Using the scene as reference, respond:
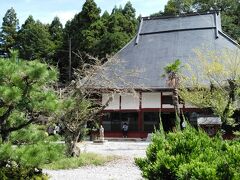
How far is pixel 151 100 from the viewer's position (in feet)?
88.8

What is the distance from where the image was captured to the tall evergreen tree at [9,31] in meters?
45.3

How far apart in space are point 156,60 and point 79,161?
55.2ft

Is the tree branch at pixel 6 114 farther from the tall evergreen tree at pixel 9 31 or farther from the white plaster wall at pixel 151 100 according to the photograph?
the tall evergreen tree at pixel 9 31

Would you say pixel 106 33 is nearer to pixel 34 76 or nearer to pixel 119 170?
pixel 119 170

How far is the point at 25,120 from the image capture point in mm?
5941

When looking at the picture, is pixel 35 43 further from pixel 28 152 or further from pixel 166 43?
pixel 28 152

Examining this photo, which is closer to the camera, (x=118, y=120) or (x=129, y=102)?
(x=129, y=102)

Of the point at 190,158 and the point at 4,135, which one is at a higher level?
the point at 4,135

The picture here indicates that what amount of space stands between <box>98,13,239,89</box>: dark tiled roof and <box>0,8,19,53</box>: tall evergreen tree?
1853 centimetres

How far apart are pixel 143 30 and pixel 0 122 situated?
27057 millimetres

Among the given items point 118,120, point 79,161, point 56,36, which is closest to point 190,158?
point 79,161

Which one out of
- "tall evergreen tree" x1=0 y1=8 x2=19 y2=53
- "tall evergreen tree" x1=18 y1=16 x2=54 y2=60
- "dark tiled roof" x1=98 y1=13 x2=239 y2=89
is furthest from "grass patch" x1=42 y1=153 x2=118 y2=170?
"tall evergreen tree" x1=0 y1=8 x2=19 y2=53

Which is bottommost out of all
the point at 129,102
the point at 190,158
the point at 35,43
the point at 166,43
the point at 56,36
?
→ the point at 190,158

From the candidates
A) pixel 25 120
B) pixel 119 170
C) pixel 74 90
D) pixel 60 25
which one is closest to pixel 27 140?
pixel 25 120
